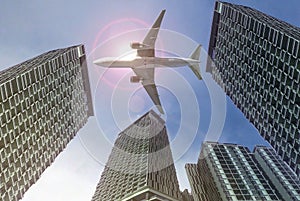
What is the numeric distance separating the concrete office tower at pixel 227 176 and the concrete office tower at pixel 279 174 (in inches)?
188

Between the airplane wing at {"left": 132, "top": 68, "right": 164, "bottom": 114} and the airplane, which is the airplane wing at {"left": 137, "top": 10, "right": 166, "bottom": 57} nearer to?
the airplane

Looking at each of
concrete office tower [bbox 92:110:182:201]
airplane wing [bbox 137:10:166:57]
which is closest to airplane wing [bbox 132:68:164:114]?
airplane wing [bbox 137:10:166:57]

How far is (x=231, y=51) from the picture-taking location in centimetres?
10894

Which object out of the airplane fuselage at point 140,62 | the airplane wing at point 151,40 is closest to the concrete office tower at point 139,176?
the airplane fuselage at point 140,62

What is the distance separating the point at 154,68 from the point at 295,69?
30631mm

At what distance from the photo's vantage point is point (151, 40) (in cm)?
7788

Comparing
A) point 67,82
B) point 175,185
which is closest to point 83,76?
point 67,82

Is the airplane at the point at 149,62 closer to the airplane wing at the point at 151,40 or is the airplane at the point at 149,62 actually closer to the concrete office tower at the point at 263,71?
the airplane wing at the point at 151,40

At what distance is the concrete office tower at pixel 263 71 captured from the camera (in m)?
78.4

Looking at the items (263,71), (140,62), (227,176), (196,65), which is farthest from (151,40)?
(227,176)

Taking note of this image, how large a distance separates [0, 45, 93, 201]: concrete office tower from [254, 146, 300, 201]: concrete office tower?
265 feet

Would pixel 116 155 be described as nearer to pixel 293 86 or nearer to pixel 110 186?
pixel 110 186

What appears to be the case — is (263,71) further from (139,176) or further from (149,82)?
(139,176)

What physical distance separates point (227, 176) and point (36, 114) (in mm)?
81893
